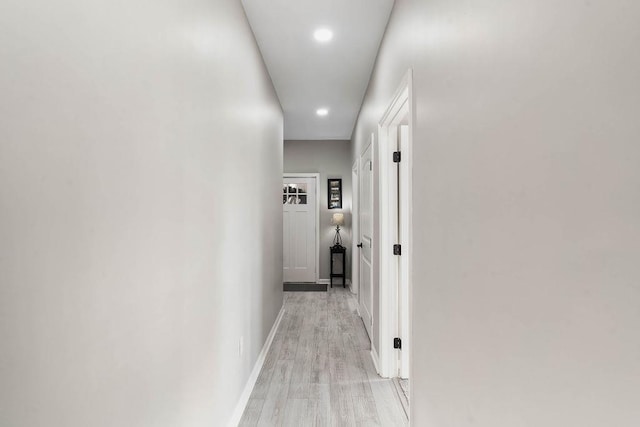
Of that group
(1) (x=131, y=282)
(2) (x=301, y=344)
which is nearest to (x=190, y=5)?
(1) (x=131, y=282)

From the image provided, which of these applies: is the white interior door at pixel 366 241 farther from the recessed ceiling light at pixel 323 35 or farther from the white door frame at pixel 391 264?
the recessed ceiling light at pixel 323 35

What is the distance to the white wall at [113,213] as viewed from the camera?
2.15 ft

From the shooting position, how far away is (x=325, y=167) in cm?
657

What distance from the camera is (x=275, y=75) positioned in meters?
3.57

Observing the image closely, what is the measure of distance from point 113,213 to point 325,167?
5739mm

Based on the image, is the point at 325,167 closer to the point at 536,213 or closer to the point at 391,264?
the point at 391,264

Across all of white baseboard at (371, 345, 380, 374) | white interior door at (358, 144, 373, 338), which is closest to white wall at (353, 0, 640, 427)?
white baseboard at (371, 345, 380, 374)

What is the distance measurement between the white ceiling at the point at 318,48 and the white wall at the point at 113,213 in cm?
72

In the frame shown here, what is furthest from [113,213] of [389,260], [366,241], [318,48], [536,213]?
[366,241]

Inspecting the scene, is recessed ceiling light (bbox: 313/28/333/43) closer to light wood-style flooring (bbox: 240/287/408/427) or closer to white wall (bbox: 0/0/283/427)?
white wall (bbox: 0/0/283/427)

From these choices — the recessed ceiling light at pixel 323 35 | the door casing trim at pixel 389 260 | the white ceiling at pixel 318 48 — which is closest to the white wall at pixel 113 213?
the white ceiling at pixel 318 48

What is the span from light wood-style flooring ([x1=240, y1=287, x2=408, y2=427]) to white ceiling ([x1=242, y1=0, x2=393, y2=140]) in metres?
2.63

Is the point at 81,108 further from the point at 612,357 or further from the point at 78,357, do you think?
the point at 612,357

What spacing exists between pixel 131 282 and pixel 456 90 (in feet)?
3.85
